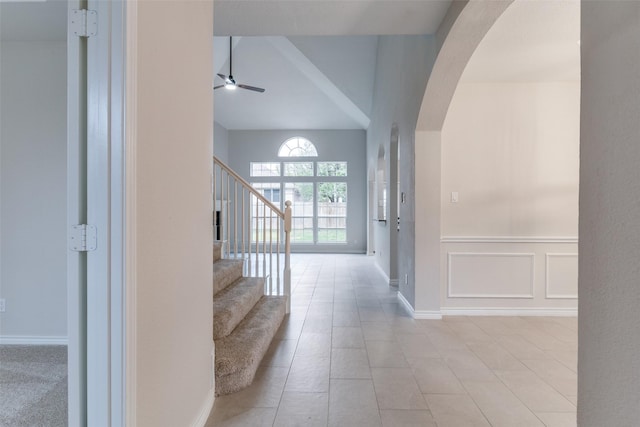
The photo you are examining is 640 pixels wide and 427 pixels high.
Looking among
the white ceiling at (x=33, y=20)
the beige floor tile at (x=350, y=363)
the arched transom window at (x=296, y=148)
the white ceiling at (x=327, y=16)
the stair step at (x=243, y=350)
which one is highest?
the arched transom window at (x=296, y=148)

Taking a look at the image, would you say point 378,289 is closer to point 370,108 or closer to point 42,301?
point 42,301

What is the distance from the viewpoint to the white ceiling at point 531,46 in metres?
2.61

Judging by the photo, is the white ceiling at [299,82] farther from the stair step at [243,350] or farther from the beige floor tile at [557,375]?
the beige floor tile at [557,375]

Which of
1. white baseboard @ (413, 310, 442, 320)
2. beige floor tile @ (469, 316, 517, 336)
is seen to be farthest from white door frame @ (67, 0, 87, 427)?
beige floor tile @ (469, 316, 517, 336)

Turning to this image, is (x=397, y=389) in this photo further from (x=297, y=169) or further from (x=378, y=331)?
(x=297, y=169)

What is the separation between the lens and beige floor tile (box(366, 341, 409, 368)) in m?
2.59

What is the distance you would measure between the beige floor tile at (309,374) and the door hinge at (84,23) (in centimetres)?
212

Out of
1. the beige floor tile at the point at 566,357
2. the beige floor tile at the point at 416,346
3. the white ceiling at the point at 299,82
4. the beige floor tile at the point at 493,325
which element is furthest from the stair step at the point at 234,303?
the white ceiling at the point at 299,82

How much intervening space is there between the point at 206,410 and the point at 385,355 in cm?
143

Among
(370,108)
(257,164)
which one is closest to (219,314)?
(370,108)

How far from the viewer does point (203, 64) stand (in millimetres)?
1878

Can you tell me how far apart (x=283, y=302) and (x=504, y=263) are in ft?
8.15

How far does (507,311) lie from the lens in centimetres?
386

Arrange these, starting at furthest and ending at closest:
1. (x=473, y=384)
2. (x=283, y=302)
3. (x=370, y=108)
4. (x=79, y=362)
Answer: (x=370, y=108)
(x=283, y=302)
(x=473, y=384)
(x=79, y=362)
